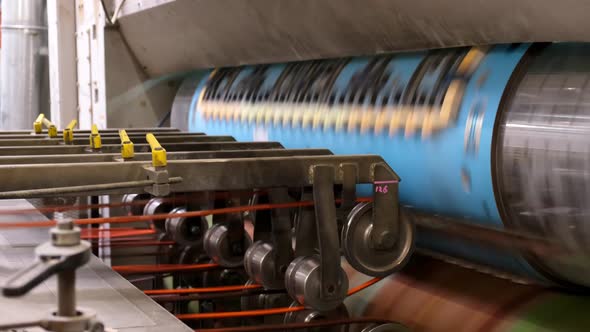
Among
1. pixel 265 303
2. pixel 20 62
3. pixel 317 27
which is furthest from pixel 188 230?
pixel 20 62

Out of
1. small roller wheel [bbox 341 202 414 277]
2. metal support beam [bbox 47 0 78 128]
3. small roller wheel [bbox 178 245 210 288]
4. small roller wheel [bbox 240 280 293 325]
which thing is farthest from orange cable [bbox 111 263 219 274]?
metal support beam [bbox 47 0 78 128]

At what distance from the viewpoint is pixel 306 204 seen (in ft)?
5.38

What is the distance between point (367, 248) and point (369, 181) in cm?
13

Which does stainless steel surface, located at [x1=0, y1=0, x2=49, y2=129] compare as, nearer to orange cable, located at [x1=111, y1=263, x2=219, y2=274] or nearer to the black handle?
orange cable, located at [x1=111, y1=263, x2=219, y2=274]

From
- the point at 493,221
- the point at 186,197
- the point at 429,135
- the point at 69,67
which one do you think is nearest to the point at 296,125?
the point at 186,197

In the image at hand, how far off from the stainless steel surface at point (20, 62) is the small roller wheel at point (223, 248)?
2.62 m

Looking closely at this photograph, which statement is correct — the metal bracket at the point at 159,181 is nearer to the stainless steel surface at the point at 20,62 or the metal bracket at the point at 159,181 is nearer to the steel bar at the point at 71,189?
the steel bar at the point at 71,189

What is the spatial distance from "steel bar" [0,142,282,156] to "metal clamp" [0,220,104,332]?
1.09m

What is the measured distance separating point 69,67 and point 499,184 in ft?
8.73

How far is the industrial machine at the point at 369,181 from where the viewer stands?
4.04ft

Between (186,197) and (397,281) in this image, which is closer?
(397,281)

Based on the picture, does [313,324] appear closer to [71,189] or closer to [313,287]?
[313,287]

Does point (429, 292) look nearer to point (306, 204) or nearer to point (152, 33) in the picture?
point (306, 204)

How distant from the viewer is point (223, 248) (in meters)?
2.14
